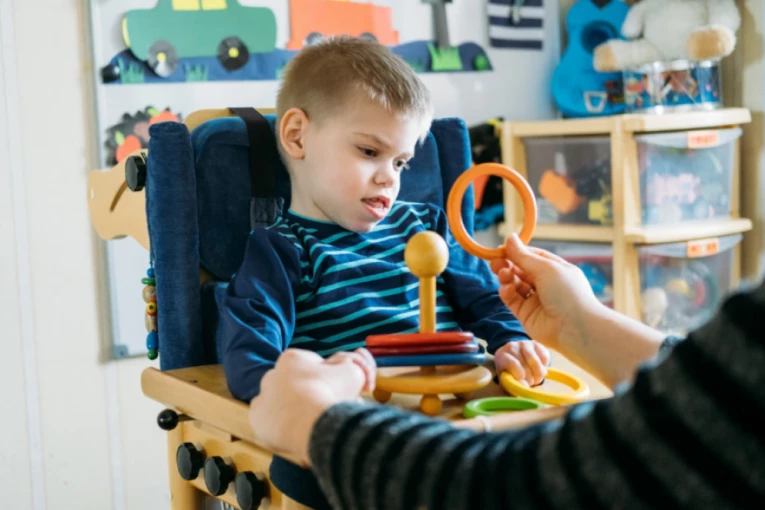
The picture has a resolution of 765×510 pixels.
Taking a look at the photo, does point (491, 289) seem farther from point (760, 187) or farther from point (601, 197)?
point (760, 187)

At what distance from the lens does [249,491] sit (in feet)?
3.31

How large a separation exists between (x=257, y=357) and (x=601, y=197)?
1646 millimetres

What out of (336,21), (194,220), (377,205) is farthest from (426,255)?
(336,21)

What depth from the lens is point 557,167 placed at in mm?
2523

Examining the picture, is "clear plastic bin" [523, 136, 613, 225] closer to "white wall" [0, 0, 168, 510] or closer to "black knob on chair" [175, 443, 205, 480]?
"white wall" [0, 0, 168, 510]

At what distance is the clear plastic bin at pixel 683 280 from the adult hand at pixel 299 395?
1.81m

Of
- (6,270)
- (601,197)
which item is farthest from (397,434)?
(601,197)

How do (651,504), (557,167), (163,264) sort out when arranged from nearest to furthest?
(651,504) < (163,264) < (557,167)

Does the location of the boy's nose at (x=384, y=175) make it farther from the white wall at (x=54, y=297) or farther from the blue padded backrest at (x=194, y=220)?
the white wall at (x=54, y=297)

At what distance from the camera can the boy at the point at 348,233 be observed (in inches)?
43.8

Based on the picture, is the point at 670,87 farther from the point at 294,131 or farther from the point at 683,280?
the point at 294,131

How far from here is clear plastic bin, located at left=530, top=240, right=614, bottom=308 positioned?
2434 millimetres

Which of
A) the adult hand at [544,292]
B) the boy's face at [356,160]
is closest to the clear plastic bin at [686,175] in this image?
the boy's face at [356,160]

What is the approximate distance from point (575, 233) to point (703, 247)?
34 cm
